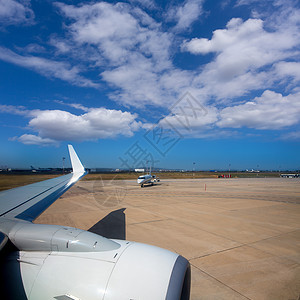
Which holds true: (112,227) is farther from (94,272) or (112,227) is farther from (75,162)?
(94,272)

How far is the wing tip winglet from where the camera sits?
1238 centimetres

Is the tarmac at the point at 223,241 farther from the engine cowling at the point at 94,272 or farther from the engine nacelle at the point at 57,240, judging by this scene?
the engine nacelle at the point at 57,240

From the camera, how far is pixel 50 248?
A: 3.01 m

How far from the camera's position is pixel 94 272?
2.68m

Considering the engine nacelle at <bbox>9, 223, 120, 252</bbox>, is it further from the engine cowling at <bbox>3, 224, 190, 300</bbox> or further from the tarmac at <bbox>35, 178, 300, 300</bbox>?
the tarmac at <bbox>35, 178, 300, 300</bbox>

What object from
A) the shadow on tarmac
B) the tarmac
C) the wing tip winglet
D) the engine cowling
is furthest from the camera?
the wing tip winglet

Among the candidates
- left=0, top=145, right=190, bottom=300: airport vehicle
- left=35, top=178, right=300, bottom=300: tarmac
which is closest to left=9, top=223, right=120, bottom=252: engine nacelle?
left=0, top=145, right=190, bottom=300: airport vehicle

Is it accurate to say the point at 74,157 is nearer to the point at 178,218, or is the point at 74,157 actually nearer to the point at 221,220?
the point at 178,218

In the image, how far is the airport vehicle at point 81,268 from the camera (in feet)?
8.18

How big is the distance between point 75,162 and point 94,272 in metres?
10.7

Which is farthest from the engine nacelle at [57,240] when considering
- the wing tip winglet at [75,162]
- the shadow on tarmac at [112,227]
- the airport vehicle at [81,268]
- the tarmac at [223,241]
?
the wing tip winglet at [75,162]

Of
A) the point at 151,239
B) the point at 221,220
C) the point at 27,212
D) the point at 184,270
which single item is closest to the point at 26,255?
the point at 27,212

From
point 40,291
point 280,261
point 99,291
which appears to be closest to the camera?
point 99,291

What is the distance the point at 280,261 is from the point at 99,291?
705 cm
